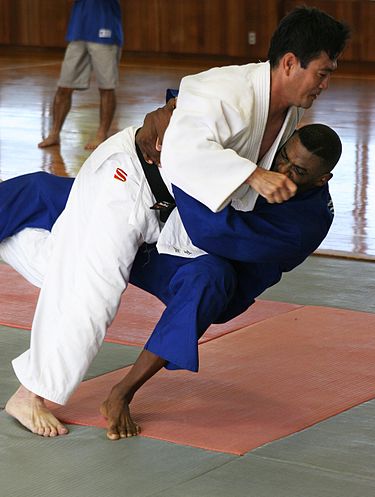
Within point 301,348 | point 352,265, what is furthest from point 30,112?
point 301,348

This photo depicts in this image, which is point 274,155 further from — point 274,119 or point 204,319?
point 204,319

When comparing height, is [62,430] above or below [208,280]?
below

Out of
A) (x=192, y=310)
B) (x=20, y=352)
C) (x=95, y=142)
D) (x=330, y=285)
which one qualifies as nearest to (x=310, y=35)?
(x=192, y=310)

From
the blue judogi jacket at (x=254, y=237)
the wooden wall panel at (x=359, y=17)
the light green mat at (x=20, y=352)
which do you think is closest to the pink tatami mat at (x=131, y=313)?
the light green mat at (x=20, y=352)

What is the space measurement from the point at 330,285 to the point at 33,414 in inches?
62.5

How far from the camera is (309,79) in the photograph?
261cm

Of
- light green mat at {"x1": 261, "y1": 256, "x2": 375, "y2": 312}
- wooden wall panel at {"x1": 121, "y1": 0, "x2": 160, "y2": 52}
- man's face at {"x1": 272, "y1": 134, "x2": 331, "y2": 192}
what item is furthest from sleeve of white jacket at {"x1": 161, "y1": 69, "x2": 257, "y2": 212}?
wooden wall panel at {"x1": 121, "y1": 0, "x2": 160, "y2": 52}

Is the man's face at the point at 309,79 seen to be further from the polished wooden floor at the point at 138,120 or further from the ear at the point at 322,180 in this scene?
the polished wooden floor at the point at 138,120

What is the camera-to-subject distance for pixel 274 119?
2.70 meters

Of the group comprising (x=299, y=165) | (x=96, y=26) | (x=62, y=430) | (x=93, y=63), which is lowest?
(x=62, y=430)

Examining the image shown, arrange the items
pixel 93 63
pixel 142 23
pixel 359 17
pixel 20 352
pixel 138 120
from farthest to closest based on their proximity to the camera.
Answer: pixel 142 23, pixel 359 17, pixel 138 120, pixel 93 63, pixel 20 352

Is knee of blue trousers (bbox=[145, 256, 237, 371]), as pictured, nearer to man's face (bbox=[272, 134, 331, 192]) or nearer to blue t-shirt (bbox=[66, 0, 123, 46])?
man's face (bbox=[272, 134, 331, 192])

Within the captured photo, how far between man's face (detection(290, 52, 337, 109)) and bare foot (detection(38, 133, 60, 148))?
415 cm

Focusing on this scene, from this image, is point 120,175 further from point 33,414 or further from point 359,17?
point 359,17
